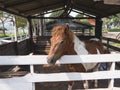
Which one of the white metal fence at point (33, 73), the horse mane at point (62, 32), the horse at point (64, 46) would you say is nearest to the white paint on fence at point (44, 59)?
the white metal fence at point (33, 73)

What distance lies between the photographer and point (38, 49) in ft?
41.9

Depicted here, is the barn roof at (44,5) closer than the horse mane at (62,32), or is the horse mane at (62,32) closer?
the horse mane at (62,32)

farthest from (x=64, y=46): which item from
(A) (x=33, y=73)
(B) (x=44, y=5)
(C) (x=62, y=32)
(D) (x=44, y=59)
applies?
(B) (x=44, y=5)

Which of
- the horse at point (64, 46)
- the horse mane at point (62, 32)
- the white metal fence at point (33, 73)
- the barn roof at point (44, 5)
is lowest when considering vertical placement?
the white metal fence at point (33, 73)

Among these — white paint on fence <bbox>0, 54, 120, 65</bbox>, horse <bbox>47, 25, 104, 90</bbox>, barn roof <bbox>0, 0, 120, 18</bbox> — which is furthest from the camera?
barn roof <bbox>0, 0, 120, 18</bbox>

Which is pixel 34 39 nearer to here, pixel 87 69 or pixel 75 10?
pixel 75 10

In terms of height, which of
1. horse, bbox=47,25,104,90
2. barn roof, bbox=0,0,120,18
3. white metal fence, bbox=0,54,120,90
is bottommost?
white metal fence, bbox=0,54,120,90

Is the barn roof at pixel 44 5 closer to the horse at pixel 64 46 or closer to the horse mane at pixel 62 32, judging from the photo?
the horse at pixel 64 46

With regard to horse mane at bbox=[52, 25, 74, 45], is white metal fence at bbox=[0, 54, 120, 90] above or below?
below

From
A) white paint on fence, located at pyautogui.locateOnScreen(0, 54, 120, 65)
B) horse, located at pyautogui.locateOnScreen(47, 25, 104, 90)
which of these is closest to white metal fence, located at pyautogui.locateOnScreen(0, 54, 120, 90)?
white paint on fence, located at pyautogui.locateOnScreen(0, 54, 120, 65)

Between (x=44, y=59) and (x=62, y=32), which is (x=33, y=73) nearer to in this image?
(x=44, y=59)

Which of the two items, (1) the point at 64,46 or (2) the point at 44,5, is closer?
(1) the point at 64,46

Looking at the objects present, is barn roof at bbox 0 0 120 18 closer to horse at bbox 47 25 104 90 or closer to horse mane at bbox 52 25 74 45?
horse at bbox 47 25 104 90

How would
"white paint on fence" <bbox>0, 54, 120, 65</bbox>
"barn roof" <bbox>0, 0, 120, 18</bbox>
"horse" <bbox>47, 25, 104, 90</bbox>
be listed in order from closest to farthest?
"horse" <bbox>47, 25, 104, 90</bbox>
"white paint on fence" <bbox>0, 54, 120, 65</bbox>
"barn roof" <bbox>0, 0, 120, 18</bbox>
